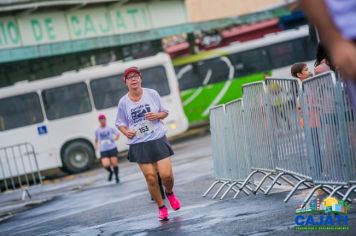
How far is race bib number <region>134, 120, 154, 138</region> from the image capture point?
30.2 feet

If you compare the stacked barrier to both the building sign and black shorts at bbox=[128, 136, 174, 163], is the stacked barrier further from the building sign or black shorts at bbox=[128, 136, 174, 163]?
the building sign

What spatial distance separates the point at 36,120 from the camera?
2519 centimetres

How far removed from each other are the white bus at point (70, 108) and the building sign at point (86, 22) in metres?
1.97

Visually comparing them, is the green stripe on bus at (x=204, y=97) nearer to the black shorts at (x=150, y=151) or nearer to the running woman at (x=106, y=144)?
the running woman at (x=106, y=144)

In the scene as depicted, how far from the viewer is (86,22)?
91.8ft

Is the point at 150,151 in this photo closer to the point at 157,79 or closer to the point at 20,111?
the point at 20,111

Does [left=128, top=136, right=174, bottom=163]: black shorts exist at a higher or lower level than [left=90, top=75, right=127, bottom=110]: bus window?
lower

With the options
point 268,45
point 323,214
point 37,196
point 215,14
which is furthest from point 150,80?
point 323,214

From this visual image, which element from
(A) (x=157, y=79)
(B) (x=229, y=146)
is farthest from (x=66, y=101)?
(B) (x=229, y=146)

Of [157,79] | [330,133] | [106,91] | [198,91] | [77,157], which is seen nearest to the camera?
[330,133]

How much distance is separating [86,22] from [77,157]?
553 centimetres

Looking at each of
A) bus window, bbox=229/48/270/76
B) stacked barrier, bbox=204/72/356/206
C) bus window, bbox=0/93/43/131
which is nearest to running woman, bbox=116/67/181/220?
stacked barrier, bbox=204/72/356/206

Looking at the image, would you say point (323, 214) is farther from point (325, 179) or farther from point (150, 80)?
point (150, 80)

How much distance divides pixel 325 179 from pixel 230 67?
23800mm
